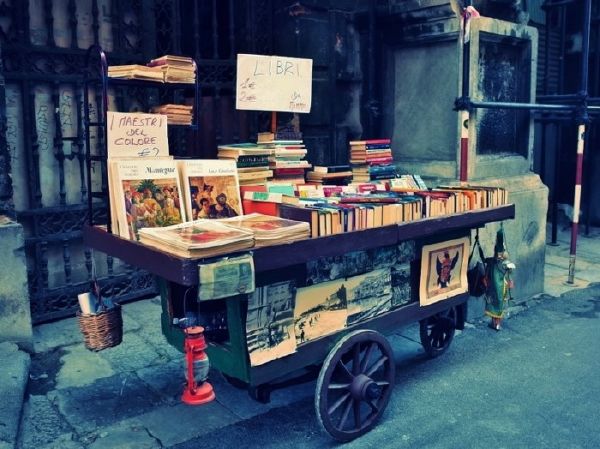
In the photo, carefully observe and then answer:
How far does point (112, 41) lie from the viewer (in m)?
5.78

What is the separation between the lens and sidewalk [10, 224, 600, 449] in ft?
12.6

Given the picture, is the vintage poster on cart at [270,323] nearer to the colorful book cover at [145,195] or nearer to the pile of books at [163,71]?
the colorful book cover at [145,195]

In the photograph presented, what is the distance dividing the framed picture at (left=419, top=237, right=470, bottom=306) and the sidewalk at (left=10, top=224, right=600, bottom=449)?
35.8 inches

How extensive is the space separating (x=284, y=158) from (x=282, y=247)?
4.77 feet

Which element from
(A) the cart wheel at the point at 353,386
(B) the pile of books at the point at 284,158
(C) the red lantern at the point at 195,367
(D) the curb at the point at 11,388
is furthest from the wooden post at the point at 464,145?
(D) the curb at the point at 11,388

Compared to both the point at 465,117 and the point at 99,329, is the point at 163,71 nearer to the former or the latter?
the point at 99,329

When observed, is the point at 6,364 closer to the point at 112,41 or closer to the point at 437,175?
the point at 112,41

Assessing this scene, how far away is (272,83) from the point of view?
454cm

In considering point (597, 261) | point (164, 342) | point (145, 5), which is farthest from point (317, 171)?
point (597, 261)

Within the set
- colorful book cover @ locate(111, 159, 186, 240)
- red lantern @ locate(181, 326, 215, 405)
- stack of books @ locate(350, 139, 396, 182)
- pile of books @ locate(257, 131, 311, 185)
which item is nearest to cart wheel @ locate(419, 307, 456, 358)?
stack of books @ locate(350, 139, 396, 182)

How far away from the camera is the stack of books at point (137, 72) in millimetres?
3889

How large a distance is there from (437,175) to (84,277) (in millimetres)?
3587

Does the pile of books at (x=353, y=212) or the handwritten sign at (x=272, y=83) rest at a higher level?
the handwritten sign at (x=272, y=83)

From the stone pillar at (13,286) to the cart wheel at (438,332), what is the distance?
3.17 metres
